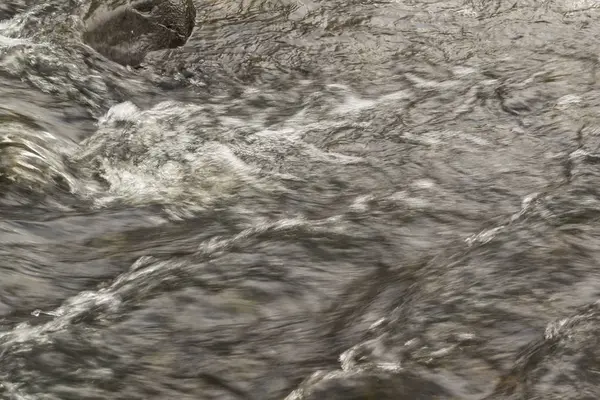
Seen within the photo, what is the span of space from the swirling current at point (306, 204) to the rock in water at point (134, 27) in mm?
64

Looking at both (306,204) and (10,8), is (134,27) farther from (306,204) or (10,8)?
(306,204)

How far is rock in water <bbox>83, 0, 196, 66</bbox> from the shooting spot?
7.42 metres

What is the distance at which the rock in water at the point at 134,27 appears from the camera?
742 cm

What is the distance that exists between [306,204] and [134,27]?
8.85ft

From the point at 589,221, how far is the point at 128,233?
86.7 inches

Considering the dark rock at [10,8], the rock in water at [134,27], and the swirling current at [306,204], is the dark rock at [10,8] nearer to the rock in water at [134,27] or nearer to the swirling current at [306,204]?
the swirling current at [306,204]

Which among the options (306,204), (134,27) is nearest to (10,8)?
(134,27)

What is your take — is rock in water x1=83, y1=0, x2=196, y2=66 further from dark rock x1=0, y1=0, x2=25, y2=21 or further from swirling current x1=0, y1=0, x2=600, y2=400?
dark rock x1=0, y1=0, x2=25, y2=21

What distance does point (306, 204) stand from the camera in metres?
5.53

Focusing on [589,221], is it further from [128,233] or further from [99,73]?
[99,73]

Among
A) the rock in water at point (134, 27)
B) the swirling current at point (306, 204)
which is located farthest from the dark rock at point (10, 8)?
the rock in water at point (134, 27)

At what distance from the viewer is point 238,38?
308 inches

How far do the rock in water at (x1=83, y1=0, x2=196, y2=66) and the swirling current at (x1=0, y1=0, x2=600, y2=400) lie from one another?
0.21 ft

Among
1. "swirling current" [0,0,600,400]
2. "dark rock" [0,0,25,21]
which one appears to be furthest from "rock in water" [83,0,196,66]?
"dark rock" [0,0,25,21]
